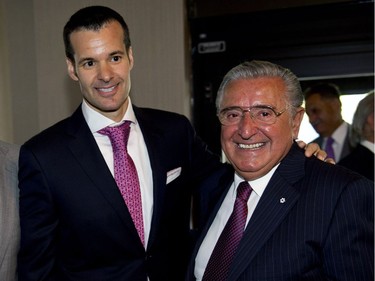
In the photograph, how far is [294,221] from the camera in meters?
1.36

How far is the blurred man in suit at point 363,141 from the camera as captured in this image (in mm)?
2725

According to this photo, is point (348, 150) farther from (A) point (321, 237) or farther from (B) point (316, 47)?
(A) point (321, 237)

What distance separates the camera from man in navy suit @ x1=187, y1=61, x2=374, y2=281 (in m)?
1.29

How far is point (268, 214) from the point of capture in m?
1.41

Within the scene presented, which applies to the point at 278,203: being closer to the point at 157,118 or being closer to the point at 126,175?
the point at 126,175

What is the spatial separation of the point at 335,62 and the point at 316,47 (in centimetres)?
16

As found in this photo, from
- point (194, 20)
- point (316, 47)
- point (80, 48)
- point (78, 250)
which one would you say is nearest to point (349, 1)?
point (316, 47)

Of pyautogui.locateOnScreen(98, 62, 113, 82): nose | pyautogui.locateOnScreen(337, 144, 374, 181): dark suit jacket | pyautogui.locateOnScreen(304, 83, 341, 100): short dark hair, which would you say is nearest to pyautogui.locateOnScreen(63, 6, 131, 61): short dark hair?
pyautogui.locateOnScreen(98, 62, 113, 82): nose

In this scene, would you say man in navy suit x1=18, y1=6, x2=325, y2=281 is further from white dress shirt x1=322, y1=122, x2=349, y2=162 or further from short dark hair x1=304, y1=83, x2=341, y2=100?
white dress shirt x1=322, y1=122, x2=349, y2=162

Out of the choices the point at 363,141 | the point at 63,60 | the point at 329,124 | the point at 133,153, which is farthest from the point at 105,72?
the point at 329,124

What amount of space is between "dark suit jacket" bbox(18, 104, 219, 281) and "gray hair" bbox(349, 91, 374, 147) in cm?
166

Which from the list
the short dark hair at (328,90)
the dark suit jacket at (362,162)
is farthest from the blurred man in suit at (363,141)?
the short dark hair at (328,90)

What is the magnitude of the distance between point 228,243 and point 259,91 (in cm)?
48

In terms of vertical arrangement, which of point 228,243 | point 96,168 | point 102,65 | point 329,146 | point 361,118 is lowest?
point 228,243
